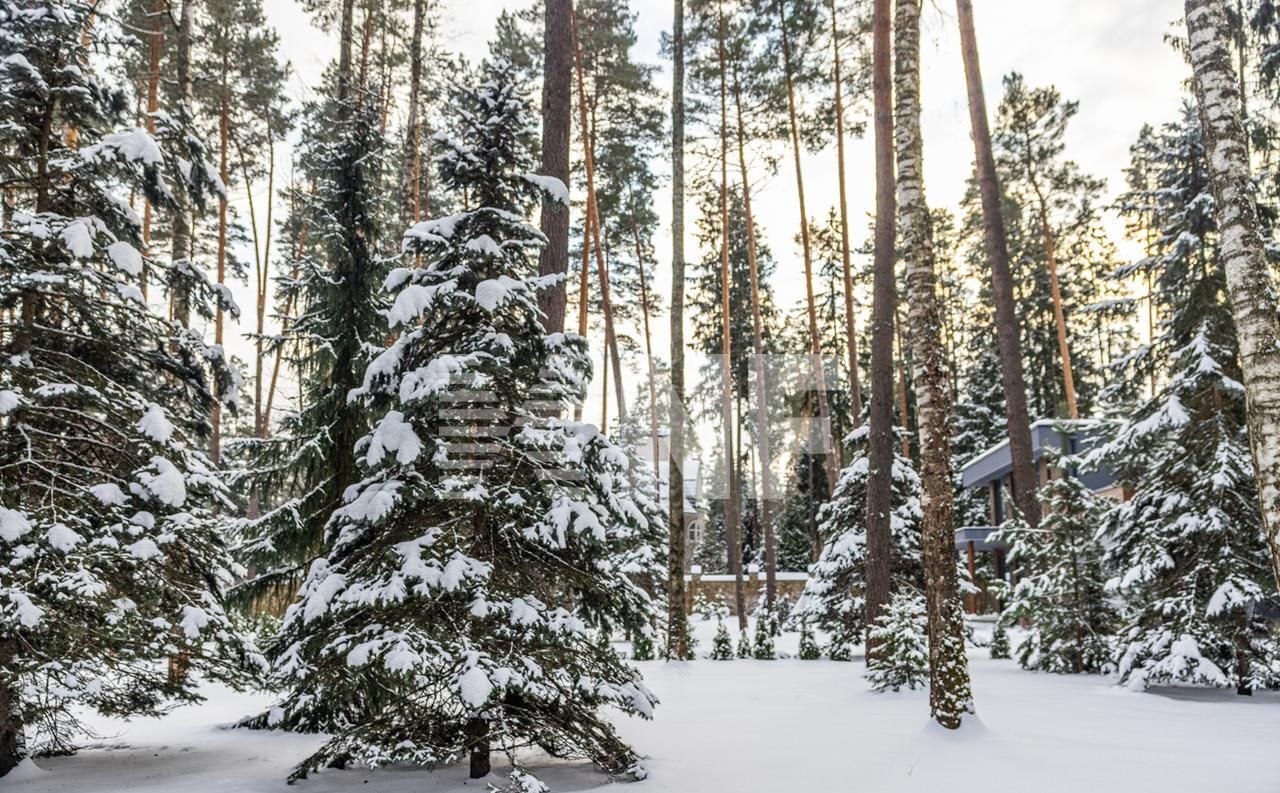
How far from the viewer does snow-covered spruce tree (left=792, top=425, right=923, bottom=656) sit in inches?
614

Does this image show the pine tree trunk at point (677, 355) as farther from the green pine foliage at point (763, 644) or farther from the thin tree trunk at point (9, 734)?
the thin tree trunk at point (9, 734)

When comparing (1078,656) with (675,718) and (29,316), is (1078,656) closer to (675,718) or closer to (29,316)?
(675,718)

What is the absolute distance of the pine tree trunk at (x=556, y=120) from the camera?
8.03 metres

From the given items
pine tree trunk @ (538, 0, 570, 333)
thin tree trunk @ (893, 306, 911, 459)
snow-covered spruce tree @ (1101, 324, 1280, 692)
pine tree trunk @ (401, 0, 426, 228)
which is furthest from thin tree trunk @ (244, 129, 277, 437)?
thin tree trunk @ (893, 306, 911, 459)

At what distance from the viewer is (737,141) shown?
1972 cm

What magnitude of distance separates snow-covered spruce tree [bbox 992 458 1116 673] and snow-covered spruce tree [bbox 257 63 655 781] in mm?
9237

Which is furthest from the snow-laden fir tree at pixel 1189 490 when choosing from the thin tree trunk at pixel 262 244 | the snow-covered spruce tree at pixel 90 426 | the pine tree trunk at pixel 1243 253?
the thin tree trunk at pixel 262 244

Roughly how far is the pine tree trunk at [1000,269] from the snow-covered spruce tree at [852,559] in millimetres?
2531

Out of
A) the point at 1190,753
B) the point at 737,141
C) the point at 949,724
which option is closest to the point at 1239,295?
the point at 1190,753

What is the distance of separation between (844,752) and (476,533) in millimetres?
3437

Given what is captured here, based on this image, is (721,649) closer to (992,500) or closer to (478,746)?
(478,746)

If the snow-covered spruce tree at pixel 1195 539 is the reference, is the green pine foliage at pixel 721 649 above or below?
below

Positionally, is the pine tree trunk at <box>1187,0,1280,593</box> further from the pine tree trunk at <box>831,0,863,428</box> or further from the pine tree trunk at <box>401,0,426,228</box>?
the pine tree trunk at <box>831,0,863,428</box>

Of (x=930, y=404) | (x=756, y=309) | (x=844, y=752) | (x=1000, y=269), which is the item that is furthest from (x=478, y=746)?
(x=756, y=309)
